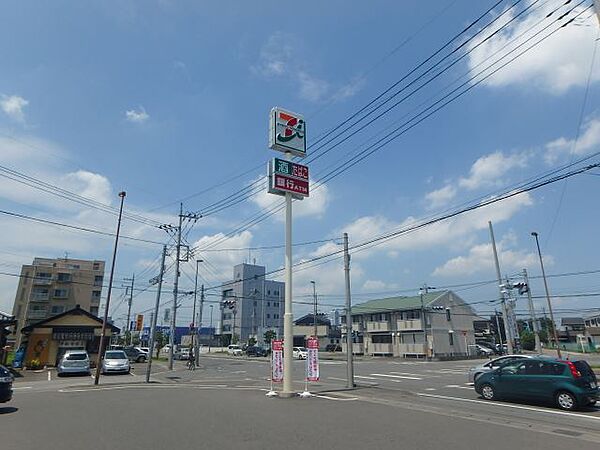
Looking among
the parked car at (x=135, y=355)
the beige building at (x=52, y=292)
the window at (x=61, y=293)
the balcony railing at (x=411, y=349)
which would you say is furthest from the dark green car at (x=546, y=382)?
the window at (x=61, y=293)

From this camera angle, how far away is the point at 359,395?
1578 cm

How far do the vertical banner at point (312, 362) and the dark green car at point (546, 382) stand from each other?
638cm

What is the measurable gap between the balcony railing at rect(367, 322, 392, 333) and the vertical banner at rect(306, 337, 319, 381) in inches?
1616

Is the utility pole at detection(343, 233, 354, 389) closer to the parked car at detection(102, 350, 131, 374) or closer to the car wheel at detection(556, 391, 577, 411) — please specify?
the car wheel at detection(556, 391, 577, 411)

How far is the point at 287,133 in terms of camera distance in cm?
1784

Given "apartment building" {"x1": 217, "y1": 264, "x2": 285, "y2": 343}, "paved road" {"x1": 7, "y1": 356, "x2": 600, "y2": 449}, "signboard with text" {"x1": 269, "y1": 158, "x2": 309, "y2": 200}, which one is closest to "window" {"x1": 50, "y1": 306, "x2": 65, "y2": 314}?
"apartment building" {"x1": 217, "y1": 264, "x2": 285, "y2": 343}

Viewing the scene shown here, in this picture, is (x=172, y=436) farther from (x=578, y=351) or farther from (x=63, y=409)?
(x=578, y=351)

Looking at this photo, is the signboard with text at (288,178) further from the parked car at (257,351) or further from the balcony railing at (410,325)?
the parked car at (257,351)

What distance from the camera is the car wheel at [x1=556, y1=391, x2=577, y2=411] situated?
12.4m

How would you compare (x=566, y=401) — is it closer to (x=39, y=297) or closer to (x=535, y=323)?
A: (x=535, y=323)

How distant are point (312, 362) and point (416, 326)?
1502 inches

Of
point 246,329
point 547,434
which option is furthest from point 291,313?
point 246,329

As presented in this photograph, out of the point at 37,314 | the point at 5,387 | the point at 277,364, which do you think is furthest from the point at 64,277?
the point at 277,364

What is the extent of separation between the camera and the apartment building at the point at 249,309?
9869 cm
